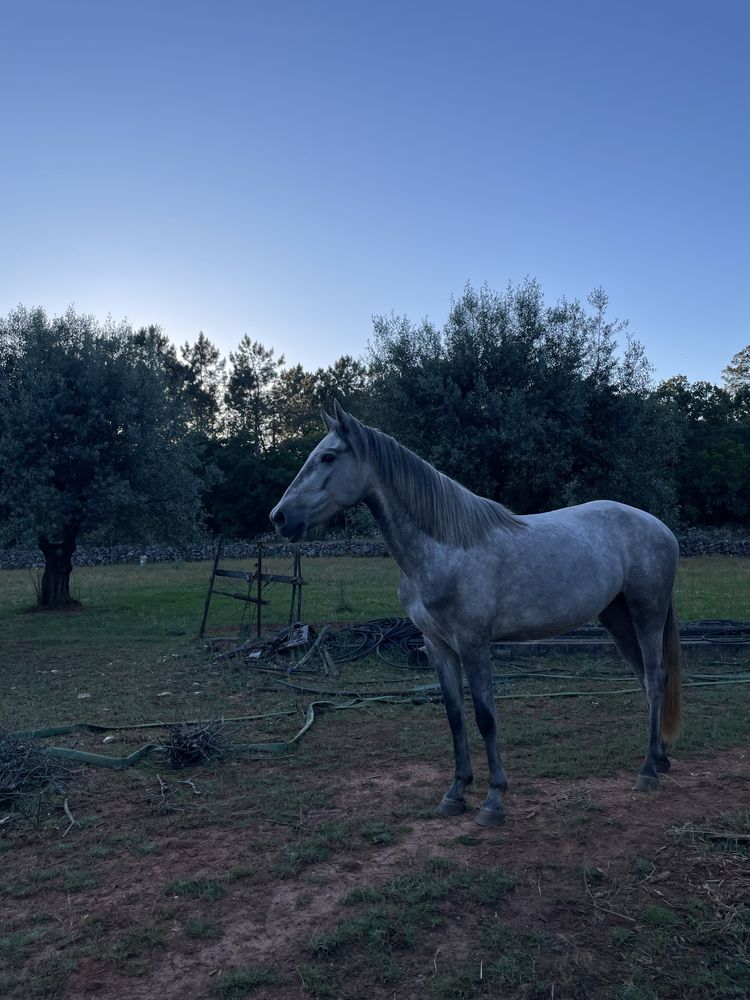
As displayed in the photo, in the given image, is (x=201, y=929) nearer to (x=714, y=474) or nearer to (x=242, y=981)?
(x=242, y=981)

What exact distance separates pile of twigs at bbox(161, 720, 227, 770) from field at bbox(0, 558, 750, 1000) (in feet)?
0.34

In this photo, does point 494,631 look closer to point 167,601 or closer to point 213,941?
point 213,941

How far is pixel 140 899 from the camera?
10.5ft

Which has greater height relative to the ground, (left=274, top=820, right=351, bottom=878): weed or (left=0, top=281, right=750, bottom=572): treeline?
(left=0, top=281, right=750, bottom=572): treeline

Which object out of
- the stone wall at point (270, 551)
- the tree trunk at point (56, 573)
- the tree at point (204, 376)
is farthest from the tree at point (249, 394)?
the tree trunk at point (56, 573)

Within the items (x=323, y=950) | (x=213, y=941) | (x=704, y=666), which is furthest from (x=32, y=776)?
(x=704, y=666)

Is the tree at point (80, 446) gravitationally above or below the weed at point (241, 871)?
above

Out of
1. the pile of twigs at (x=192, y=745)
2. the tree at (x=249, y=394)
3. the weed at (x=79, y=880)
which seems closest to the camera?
the weed at (x=79, y=880)

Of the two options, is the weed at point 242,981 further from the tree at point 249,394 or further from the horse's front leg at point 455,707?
the tree at point 249,394

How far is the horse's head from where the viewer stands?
408 centimetres

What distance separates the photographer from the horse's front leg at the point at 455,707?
4312mm

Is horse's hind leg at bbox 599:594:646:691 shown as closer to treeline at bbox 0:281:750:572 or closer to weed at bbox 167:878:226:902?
weed at bbox 167:878:226:902

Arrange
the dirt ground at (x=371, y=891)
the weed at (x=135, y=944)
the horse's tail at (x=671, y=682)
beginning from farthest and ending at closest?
the horse's tail at (x=671, y=682) → the weed at (x=135, y=944) → the dirt ground at (x=371, y=891)

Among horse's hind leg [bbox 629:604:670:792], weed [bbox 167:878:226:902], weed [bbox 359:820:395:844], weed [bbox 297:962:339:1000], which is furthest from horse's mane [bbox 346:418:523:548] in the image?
weed [bbox 297:962:339:1000]
